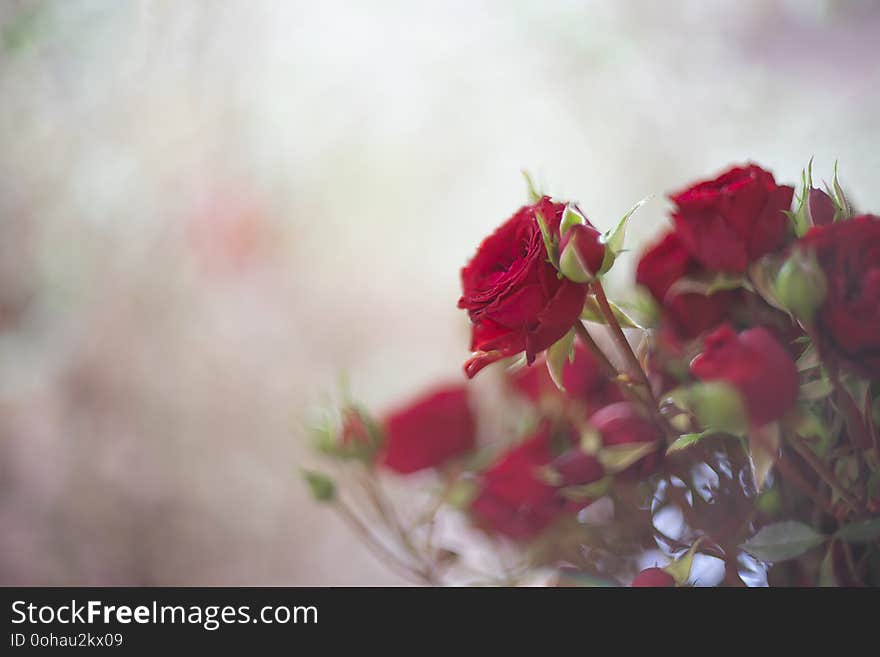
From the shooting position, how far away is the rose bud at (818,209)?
28cm

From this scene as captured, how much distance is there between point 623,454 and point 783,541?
8cm

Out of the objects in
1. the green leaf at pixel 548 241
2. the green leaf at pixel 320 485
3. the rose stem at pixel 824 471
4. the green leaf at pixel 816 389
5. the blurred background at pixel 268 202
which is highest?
the blurred background at pixel 268 202

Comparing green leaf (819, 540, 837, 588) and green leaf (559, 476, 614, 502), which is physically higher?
green leaf (559, 476, 614, 502)

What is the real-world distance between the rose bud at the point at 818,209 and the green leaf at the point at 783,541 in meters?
0.12

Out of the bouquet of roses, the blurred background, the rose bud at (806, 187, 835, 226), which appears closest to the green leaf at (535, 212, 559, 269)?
the bouquet of roses

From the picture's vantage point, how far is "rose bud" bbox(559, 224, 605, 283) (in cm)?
26

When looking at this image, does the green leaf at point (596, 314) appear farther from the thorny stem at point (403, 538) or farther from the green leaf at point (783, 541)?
the thorny stem at point (403, 538)

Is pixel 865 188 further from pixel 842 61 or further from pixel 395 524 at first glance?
pixel 395 524

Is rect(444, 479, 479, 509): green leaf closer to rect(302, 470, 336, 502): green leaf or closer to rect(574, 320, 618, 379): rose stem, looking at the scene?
rect(302, 470, 336, 502): green leaf

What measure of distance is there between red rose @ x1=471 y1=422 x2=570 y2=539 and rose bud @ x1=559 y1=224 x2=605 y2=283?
0.16 meters

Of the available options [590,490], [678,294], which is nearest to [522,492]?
[590,490]

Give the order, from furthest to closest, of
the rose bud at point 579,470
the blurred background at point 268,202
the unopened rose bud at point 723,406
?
the blurred background at point 268,202 < the rose bud at point 579,470 < the unopened rose bud at point 723,406

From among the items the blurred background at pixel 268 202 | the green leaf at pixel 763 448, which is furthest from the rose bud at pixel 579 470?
the blurred background at pixel 268 202
